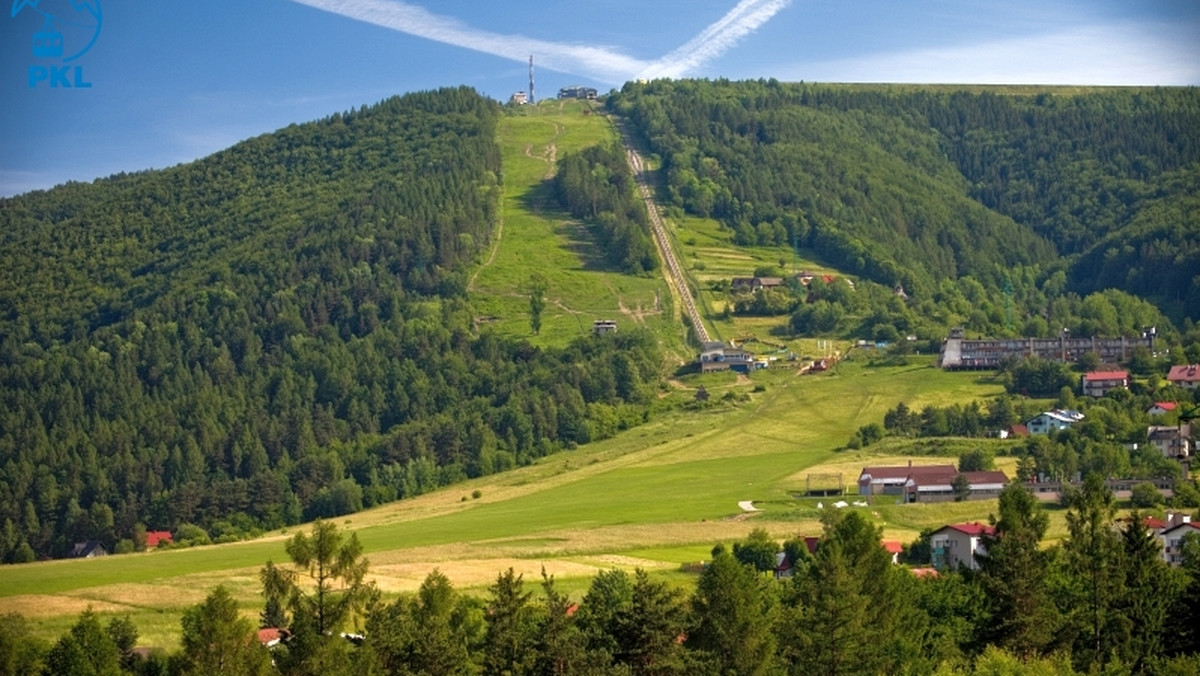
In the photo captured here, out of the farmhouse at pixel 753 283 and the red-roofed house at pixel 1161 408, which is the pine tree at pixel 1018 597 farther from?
the farmhouse at pixel 753 283

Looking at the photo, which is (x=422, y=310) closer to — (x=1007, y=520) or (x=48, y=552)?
(x=48, y=552)

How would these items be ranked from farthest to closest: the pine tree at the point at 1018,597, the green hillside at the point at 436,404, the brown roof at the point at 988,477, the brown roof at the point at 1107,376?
the brown roof at the point at 1107,376 → the brown roof at the point at 988,477 → the green hillside at the point at 436,404 → the pine tree at the point at 1018,597

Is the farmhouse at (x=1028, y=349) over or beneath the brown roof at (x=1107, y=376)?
over

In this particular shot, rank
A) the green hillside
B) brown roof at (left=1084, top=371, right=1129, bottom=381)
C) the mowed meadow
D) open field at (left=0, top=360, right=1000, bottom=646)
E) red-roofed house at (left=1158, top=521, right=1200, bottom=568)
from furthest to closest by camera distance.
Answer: brown roof at (left=1084, top=371, right=1129, bottom=381), the green hillside, red-roofed house at (left=1158, top=521, right=1200, bottom=568), the mowed meadow, open field at (left=0, top=360, right=1000, bottom=646)

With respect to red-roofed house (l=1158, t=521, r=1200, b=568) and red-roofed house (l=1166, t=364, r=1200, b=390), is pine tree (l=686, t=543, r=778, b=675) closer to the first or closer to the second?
red-roofed house (l=1158, t=521, r=1200, b=568)

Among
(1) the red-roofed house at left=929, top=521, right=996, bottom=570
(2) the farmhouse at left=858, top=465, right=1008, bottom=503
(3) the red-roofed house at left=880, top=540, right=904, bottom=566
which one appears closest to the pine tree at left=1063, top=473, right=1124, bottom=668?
(1) the red-roofed house at left=929, top=521, right=996, bottom=570

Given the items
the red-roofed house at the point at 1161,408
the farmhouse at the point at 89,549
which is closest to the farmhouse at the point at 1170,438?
the red-roofed house at the point at 1161,408

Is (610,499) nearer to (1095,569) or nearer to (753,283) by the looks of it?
(1095,569)
